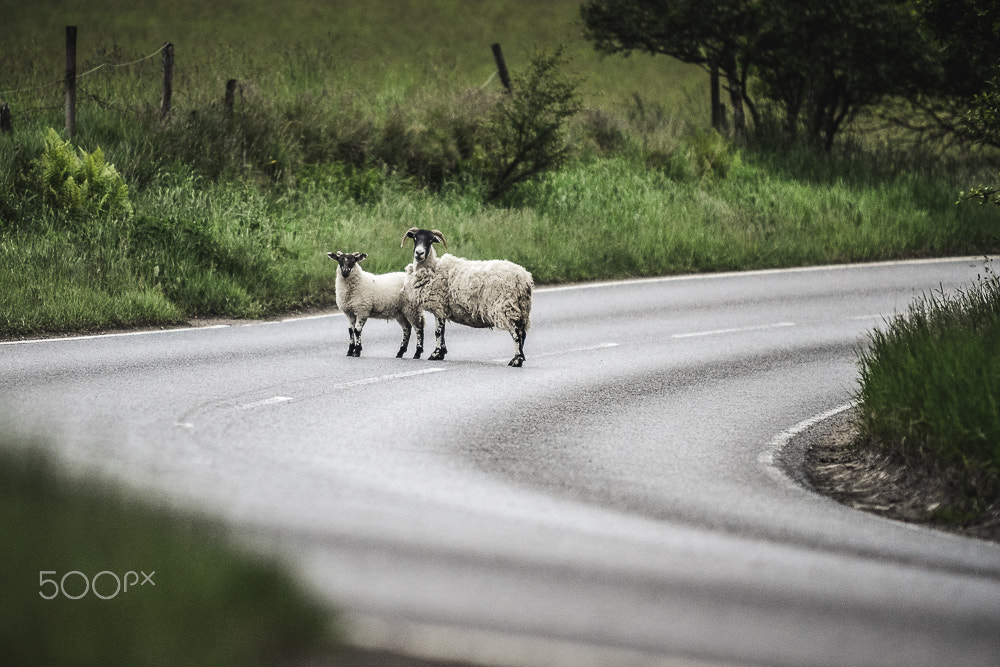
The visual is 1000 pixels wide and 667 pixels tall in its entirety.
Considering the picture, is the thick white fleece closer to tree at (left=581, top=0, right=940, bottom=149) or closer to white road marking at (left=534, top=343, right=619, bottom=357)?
white road marking at (left=534, top=343, right=619, bottom=357)

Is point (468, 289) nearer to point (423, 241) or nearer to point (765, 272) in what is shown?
point (423, 241)

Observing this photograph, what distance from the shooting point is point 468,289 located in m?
12.4

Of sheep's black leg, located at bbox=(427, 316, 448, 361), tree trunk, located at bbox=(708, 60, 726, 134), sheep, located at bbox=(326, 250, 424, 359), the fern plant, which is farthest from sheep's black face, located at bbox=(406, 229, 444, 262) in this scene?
tree trunk, located at bbox=(708, 60, 726, 134)

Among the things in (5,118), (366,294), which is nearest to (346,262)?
(366,294)

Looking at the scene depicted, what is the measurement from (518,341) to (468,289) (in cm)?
81

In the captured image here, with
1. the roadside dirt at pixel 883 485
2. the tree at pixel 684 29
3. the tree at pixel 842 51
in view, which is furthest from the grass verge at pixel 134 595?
the tree at pixel 684 29

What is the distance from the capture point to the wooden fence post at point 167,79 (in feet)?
72.3

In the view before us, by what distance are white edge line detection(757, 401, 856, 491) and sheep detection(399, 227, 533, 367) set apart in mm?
3145

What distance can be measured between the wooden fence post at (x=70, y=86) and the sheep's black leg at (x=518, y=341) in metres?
11.0

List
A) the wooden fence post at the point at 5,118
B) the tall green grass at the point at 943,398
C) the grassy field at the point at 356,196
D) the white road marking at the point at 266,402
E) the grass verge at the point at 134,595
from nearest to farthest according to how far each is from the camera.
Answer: the grass verge at the point at 134,595, the tall green grass at the point at 943,398, the white road marking at the point at 266,402, the grassy field at the point at 356,196, the wooden fence post at the point at 5,118

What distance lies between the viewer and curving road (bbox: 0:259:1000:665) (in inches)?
216

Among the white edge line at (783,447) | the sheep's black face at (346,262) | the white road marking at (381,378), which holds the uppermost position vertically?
the sheep's black face at (346,262)

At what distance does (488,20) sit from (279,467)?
5948 cm

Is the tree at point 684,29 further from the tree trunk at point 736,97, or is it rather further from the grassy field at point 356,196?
the grassy field at point 356,196
